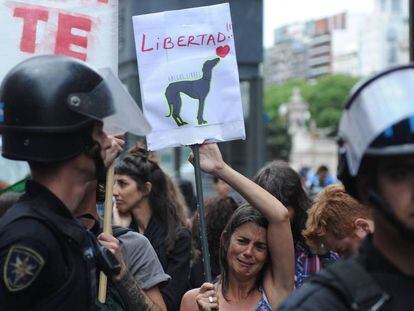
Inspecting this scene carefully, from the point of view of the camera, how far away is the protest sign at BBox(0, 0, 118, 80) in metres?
3.88

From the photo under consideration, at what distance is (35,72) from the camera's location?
2.62 meters

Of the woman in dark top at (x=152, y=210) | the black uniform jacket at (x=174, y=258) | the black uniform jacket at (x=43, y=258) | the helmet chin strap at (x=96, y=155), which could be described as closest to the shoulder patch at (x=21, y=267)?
the black uniform jacket at (x=43, y=258)

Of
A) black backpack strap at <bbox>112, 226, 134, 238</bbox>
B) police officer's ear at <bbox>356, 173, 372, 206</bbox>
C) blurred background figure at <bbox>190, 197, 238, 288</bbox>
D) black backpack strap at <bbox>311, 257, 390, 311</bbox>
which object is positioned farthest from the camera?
blurred background figure at <bbox>190, 197, 238, 288</bbox>

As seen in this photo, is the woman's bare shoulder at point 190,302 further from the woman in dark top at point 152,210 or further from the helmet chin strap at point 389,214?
the helmet chin strap at point 389,214

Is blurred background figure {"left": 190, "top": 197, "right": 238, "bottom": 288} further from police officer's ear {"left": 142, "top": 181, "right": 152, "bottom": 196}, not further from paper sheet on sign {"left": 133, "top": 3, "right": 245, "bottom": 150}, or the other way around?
paper sheet on sign {"left": 133, "top": 3, "right": 245, "bottom": 150}

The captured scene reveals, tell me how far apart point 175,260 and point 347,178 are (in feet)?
10.7

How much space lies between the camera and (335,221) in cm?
434

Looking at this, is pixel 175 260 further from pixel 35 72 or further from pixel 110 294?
pixel 35 72

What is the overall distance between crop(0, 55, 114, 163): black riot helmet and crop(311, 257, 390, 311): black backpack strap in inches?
34.3

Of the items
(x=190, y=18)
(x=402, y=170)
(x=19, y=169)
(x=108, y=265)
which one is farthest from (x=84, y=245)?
(x=19, y=169)

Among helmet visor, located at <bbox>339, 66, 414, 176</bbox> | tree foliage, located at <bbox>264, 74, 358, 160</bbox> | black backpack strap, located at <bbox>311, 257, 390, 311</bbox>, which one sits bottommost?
black backpack strap, located at <bbox>311, 257, 390, 311</bbox>

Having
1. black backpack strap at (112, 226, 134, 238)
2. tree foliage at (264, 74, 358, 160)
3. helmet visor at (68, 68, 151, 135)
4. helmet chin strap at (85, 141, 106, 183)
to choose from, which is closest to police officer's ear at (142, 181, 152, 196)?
black backpack strap at (112, 226, 134, 238)

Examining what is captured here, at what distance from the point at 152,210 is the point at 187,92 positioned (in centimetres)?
174

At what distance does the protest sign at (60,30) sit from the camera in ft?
12.7
